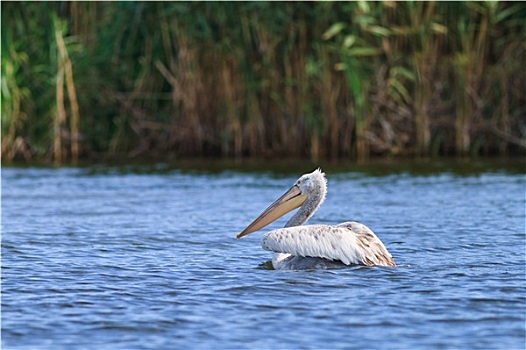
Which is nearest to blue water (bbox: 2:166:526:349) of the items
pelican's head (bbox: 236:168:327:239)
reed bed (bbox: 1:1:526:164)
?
pelican's head (bbox: 236:168:327:239)

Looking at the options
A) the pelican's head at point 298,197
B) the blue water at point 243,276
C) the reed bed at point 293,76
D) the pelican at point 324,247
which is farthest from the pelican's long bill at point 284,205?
the reed bed at point 293,76

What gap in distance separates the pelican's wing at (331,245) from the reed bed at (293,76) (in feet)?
26.6

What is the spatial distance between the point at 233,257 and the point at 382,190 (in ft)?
15.8

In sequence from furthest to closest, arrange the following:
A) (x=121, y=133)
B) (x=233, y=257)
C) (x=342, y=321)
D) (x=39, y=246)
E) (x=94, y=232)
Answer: (x=121, y=133)
(x=94, y=232)
(x=39, y=246)
(x=233, y=257)
(x=342, y=321)

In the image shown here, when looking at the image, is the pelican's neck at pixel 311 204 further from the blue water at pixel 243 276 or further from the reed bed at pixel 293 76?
the reed bed at pixel 293 76

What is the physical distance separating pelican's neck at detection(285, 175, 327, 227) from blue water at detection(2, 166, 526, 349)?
1.14 ft

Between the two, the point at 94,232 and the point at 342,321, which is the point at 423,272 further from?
the point at 94,232

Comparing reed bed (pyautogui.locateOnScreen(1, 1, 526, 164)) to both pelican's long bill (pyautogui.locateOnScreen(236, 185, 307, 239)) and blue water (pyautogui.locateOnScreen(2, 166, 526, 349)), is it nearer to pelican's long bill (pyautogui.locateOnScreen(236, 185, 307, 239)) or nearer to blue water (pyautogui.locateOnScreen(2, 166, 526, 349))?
blue water (pyautogui.locateOnScreen(2, 166, 526, 349))

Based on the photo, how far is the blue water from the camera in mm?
5137

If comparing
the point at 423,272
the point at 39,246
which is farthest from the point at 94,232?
the point at 423,272

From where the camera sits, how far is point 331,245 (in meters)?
6.79

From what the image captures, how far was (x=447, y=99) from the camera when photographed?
15664 mm

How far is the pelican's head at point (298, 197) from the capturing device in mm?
7871

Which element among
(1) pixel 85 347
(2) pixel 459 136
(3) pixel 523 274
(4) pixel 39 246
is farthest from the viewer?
(2) pixel 459 136
